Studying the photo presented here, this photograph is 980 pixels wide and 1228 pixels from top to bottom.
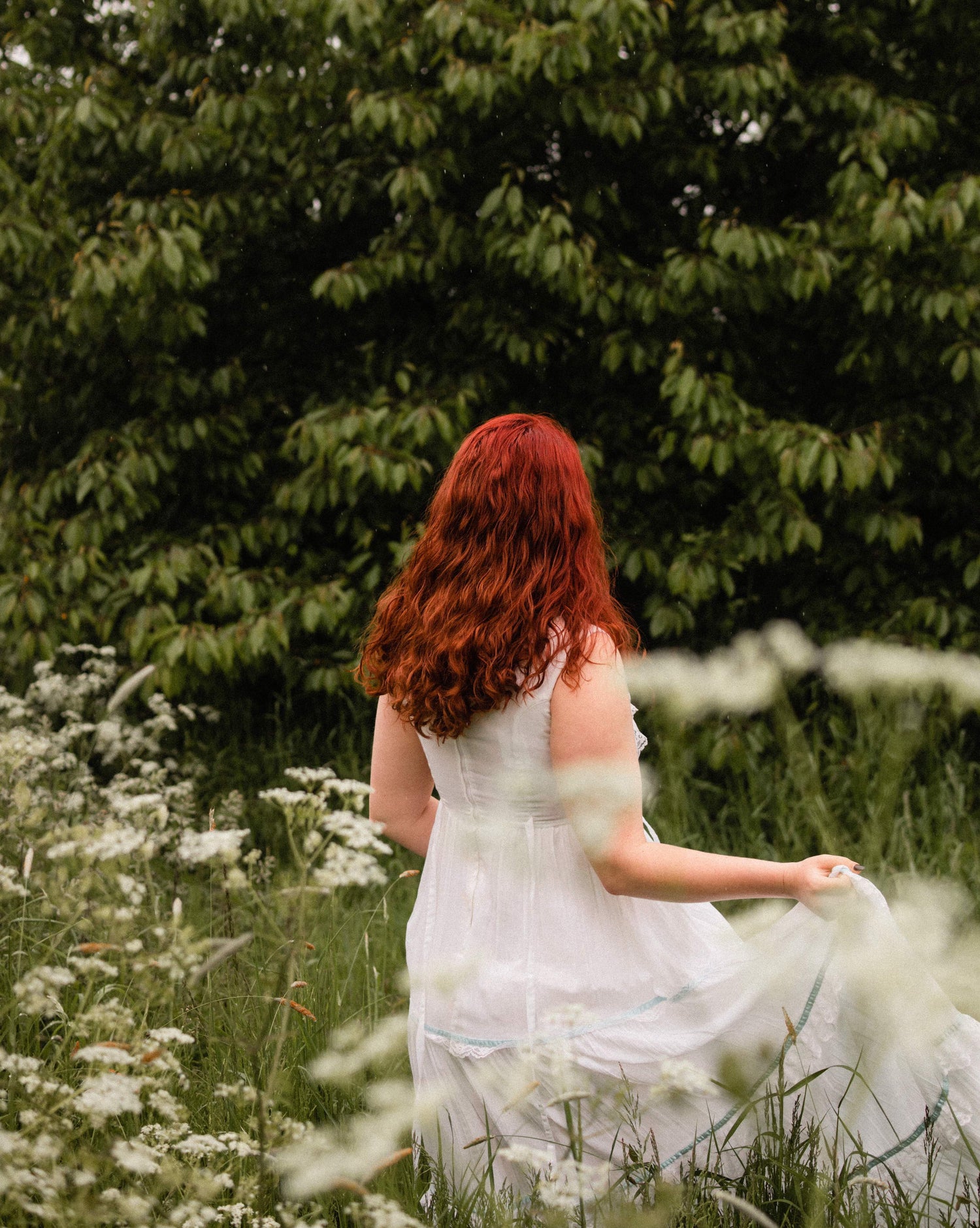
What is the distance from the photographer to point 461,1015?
1.70 m

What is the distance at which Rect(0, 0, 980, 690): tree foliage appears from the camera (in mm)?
3590

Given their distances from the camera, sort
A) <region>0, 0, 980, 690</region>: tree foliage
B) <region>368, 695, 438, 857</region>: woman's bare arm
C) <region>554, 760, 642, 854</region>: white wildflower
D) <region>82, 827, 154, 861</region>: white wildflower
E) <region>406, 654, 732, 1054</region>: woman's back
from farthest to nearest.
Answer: <region>0, 0, 980, 690</region>: tree foliage → <region>368, 695, 438, 857</region>: woman's bare arm → <region>406, 654, 732, 1054</region>: woman's back → <region>554, 760, 642, 854</region>: white wildflower → <region>82, 827, 154, 861</region>: white wildflower

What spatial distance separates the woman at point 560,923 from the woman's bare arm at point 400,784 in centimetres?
9

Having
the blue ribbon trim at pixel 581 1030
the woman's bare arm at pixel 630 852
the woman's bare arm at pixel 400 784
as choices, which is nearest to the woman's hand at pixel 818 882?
the woman's bare arm at pixel 630 852

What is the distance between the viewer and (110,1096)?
1123 millimetres

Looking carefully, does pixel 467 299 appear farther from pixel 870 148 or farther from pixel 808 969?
pixel 808 969

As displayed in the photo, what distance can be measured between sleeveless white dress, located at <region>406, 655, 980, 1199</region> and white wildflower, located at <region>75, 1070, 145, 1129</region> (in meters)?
0.48

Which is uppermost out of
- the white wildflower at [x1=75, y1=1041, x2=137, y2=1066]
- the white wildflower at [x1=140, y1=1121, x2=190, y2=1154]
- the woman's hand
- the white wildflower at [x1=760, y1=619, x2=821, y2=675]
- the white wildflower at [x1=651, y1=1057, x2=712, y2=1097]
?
the white wildflower at [x1=760, y1=619, x2=821, y2=675]

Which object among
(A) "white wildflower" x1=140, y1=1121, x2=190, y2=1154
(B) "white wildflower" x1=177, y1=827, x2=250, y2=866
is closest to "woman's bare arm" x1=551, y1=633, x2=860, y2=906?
(B) "white wildflower" x1=177, y1=827, x2=250, y2=866

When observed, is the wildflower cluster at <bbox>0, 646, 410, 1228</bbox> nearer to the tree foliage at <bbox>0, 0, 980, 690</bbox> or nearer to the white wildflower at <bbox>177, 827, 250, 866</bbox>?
the white wildflower at <bbox>177, 827, 250, 866</bbox>

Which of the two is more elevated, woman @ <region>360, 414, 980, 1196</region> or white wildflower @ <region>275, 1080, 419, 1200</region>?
woman @ <region>360, 414, 980, 1196</region>

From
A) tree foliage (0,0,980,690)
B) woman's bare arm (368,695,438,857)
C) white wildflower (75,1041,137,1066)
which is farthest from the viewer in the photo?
tree foliage (0,0,980,690)

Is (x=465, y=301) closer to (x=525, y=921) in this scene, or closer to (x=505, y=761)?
(x=505, y=761)

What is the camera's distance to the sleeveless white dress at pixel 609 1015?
157 centimetres
